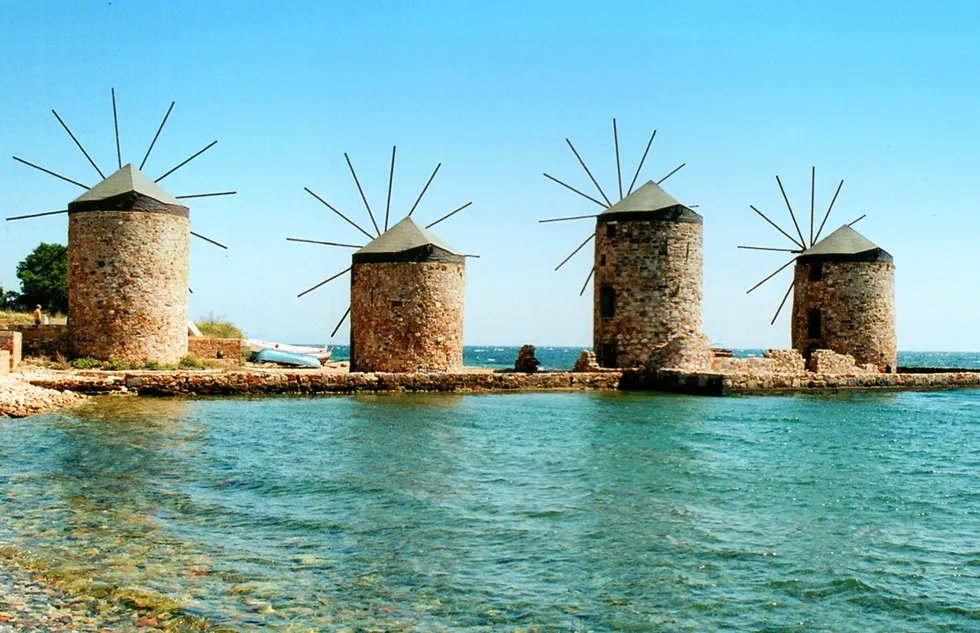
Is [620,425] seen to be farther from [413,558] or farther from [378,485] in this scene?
[413,558]

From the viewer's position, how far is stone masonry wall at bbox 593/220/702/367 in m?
19.1

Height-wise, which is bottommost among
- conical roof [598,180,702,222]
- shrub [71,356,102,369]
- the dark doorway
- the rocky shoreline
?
the rocky shoreline

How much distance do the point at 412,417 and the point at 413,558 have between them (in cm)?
741

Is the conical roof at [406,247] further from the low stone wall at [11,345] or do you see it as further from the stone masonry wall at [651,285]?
the low stone wall at [11,345]

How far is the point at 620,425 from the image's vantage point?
1289cm

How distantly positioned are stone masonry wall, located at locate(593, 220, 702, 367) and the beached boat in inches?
288

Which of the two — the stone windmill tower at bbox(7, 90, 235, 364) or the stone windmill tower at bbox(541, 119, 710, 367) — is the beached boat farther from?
the stone windmill tower at bbox(541, 119, 710, 367)

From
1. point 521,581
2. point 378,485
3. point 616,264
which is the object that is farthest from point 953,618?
point 616,264

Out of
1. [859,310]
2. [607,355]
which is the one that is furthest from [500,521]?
[859,310]

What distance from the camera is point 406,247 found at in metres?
17.8

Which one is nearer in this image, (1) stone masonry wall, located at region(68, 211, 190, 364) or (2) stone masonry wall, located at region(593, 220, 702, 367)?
(1) stone masonry wall, located at region(68, 211, 190, 364)

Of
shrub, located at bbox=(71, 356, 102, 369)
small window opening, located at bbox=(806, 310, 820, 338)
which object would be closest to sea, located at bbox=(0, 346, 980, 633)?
shrub, located at bbox=(71, 356, 102, 369)

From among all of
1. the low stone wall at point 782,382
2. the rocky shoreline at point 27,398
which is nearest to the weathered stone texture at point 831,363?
the low stone wall at point 782,382

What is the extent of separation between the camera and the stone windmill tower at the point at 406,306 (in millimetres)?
17578
